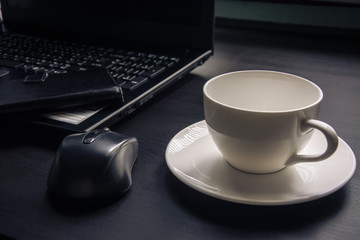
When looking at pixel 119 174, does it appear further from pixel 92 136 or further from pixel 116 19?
pixel 116 19

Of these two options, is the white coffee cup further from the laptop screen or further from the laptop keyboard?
the laptop screen

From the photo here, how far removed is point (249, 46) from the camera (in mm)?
783

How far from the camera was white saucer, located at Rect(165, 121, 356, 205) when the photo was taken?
0.31 m

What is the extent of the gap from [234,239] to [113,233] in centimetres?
9

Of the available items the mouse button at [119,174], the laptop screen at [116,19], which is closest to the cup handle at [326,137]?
the mouse button at [119,174]

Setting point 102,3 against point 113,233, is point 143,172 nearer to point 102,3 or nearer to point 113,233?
point 113,233

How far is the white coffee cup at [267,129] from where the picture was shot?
31 cm

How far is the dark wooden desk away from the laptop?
0.03 metres

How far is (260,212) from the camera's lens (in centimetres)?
31

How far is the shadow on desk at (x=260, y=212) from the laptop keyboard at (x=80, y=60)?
20cm

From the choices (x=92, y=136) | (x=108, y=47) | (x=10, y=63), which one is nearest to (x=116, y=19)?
(x=108, y=47)

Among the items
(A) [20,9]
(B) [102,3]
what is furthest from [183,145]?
(A) [20,9]

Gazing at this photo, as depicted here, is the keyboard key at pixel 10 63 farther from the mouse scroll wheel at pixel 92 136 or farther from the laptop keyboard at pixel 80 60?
the mouse scroll wheel at pixel 92 136

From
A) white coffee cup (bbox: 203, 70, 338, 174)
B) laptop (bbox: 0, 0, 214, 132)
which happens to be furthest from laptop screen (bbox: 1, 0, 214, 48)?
white coffee cup (bbox: 203, 70, 338, 174)
